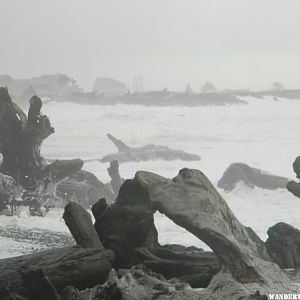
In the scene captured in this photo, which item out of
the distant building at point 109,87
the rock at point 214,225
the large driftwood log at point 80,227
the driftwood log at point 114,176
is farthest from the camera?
the distant building at point 109,87

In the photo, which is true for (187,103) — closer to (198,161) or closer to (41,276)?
(198,161)

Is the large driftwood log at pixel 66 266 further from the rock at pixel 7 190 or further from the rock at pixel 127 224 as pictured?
the rock at pixel 7 190

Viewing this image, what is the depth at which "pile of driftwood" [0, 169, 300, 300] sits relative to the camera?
2.93 meters

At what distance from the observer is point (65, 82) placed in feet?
40.4

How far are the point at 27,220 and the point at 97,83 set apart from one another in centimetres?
589

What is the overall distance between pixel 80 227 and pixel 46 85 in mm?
9213

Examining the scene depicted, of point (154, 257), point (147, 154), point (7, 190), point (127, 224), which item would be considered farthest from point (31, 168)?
point (154, 257)

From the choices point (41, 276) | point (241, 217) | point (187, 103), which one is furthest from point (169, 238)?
Result: point (187, 103)

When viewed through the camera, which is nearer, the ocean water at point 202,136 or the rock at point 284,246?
the rock at point 284,246

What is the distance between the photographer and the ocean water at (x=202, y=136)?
34.0 ft

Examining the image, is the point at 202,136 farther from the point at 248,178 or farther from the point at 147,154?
the point at 248,178

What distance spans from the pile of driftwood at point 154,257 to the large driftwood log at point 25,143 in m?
4.81

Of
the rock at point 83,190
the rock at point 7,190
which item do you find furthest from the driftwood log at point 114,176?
the rock at point 7,190

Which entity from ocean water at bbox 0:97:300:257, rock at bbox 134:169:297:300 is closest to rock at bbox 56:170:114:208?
ocean water at bbox 0:97:300:257
